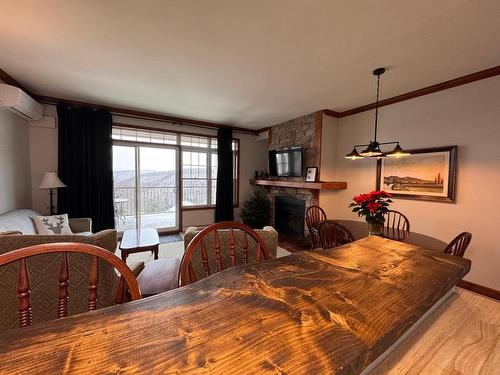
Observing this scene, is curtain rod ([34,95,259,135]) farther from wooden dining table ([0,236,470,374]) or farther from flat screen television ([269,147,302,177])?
wooden dining table ([0,236,470,374])

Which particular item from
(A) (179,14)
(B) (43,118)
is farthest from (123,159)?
(A) (179,14)

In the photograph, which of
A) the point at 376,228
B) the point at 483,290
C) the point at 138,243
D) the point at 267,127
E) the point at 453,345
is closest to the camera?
the point at 453,345

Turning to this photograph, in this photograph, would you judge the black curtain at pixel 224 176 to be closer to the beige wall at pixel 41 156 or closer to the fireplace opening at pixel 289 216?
the fireplace opening at pixel 289 216

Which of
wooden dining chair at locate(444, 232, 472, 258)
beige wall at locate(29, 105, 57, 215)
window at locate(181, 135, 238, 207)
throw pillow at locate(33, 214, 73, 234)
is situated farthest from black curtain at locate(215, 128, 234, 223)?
wooden dining chair at locate(444, 232, 472, 258)

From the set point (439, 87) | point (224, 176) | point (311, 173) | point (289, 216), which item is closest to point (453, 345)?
point (439, 87)

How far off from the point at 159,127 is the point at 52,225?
8.07 feet

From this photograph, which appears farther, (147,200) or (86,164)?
(147,200)

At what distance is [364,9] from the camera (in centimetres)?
153

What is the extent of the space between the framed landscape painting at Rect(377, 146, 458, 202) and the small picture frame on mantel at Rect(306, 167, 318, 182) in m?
0.97

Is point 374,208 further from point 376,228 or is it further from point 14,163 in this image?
point 14,163

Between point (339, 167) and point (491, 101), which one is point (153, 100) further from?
point (491, 101)

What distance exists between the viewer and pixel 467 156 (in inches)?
98.1

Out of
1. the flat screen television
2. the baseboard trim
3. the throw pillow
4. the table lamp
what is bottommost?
the baseboard trim

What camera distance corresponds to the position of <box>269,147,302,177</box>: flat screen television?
4145 millimetres
